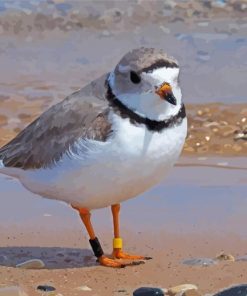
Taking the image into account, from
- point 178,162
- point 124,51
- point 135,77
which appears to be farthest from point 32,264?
point 124,51

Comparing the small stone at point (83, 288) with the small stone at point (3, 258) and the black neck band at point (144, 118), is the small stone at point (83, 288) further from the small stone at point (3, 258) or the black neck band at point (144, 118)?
the black neck band at point (144, 118)

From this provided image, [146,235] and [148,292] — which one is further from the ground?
[148,292]

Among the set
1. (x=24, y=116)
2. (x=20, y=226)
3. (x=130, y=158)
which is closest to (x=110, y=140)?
(x=130, y=158)

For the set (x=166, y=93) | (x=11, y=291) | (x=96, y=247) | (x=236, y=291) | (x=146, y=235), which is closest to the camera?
(x=236, y=291)

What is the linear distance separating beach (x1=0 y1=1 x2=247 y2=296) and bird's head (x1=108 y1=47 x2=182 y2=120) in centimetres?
96

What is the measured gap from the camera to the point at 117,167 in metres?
5.81

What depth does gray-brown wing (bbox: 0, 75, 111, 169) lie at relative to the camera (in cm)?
593

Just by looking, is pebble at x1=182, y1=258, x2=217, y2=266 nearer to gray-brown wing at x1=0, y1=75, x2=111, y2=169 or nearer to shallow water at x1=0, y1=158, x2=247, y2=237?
shallow water at x1=0, y1=158, x2=247, y2=237

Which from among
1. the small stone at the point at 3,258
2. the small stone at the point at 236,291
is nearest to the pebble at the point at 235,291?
the small stone at the point at 236,291

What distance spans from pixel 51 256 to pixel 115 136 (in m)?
1.08

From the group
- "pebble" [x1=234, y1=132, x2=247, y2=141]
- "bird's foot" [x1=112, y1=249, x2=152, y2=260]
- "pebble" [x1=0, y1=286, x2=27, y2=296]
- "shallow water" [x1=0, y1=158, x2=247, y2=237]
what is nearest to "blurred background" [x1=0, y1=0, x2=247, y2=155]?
"pebble" [x1=234, y1=132, x2=247, y2=141]

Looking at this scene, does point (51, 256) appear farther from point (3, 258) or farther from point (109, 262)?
point (109, 262)

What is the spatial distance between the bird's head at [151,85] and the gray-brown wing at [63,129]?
0.56 feet

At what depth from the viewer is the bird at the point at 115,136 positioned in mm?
5789
